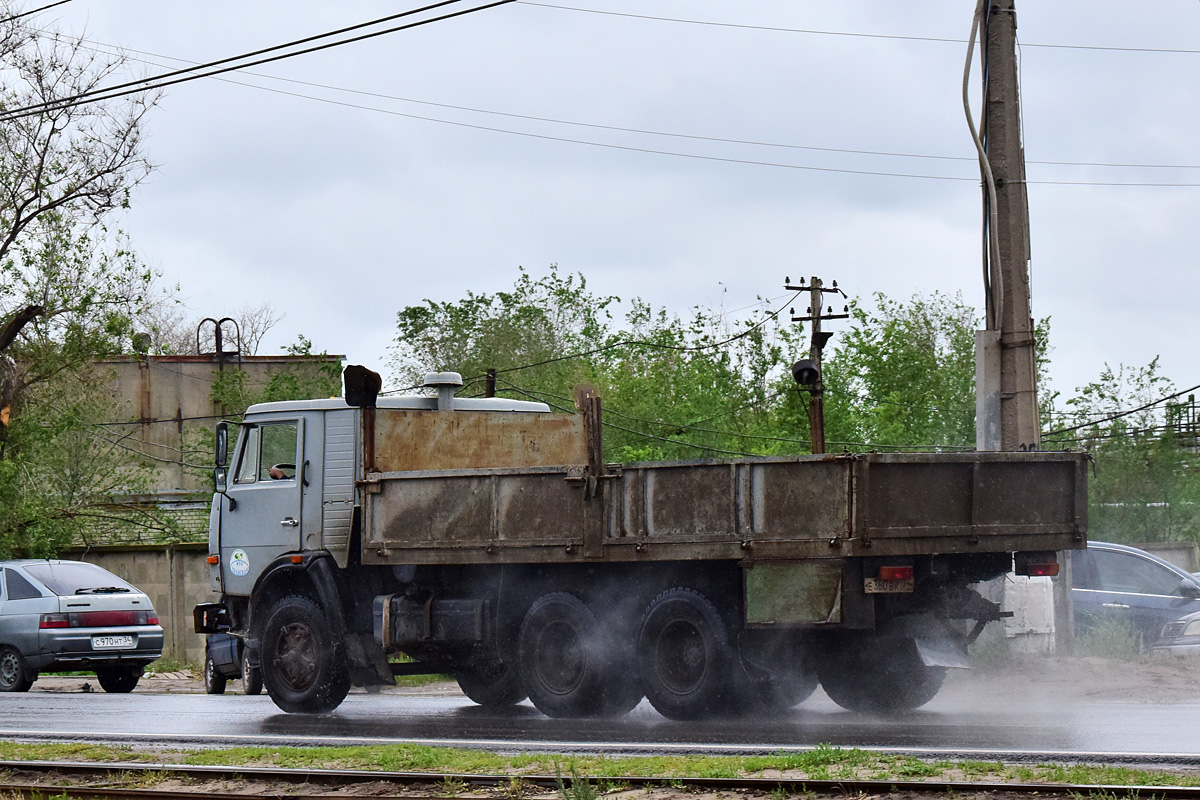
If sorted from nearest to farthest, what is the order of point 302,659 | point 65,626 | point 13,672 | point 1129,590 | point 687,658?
1. point 687,658
2. point 302,659
3. point 1129,590
4. point 65,626
5. point 13,672

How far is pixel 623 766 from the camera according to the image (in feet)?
27.8

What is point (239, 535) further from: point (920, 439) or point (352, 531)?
point (920, 439)

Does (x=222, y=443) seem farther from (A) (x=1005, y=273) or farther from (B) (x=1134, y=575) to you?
(B) (x=1134, y=575)

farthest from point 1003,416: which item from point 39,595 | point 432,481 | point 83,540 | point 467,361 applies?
point 467,361

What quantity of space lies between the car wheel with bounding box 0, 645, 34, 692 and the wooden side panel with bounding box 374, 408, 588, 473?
25.9 feet

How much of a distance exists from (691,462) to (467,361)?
4360cm

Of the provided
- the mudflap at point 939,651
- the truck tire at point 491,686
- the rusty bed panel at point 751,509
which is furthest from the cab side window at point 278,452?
the mudflap at point 939,651

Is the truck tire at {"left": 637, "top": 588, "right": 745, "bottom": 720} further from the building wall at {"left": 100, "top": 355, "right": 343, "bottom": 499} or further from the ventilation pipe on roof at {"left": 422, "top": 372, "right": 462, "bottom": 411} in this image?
the building wall at {"left": 100, "top": 355, "right": 343, "bottom": 499}

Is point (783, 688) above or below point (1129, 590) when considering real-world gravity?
below

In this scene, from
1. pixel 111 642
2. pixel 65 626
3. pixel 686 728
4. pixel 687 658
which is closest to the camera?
pixel 686 728

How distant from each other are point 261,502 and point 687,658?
4.73 m

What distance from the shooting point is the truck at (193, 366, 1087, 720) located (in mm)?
10617

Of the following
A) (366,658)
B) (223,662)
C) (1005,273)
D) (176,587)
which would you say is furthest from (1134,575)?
(176,587)

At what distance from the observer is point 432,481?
1248cm
